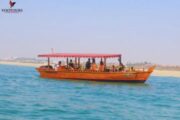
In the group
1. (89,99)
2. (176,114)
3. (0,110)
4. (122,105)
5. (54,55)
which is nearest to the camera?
(0,110)

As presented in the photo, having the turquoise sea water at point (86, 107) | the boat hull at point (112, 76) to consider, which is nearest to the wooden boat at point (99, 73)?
the boat hull at point (112, 76)

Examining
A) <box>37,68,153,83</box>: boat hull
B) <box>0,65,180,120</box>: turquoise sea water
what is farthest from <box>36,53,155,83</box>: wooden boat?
<box>0,65,180,120</box>: turquoise sea water

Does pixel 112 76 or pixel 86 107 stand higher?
pixel 112 76

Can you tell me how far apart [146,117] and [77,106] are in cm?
369

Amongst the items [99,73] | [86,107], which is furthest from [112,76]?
[86,107]

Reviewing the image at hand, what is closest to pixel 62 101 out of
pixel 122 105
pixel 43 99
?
pixel 43 99

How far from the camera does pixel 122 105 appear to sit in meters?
22.1

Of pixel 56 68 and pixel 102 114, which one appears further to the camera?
pixel 56 68

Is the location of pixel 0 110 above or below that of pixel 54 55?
below

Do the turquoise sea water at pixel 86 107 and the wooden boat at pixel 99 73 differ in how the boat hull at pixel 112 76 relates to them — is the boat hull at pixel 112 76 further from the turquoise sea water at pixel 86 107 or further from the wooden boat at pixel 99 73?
the turquoise sea water at pixel 86 107

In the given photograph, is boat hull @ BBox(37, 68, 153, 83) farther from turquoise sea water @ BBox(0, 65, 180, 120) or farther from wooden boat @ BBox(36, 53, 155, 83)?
turquoise sea water @ BBox(0, 65, 180, 120)

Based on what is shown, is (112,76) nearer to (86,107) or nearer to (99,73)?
(99,73)

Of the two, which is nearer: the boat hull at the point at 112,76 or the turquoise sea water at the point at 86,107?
the turquoise sea water at the point at 86,107

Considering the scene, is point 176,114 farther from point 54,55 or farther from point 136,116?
point 54,55
